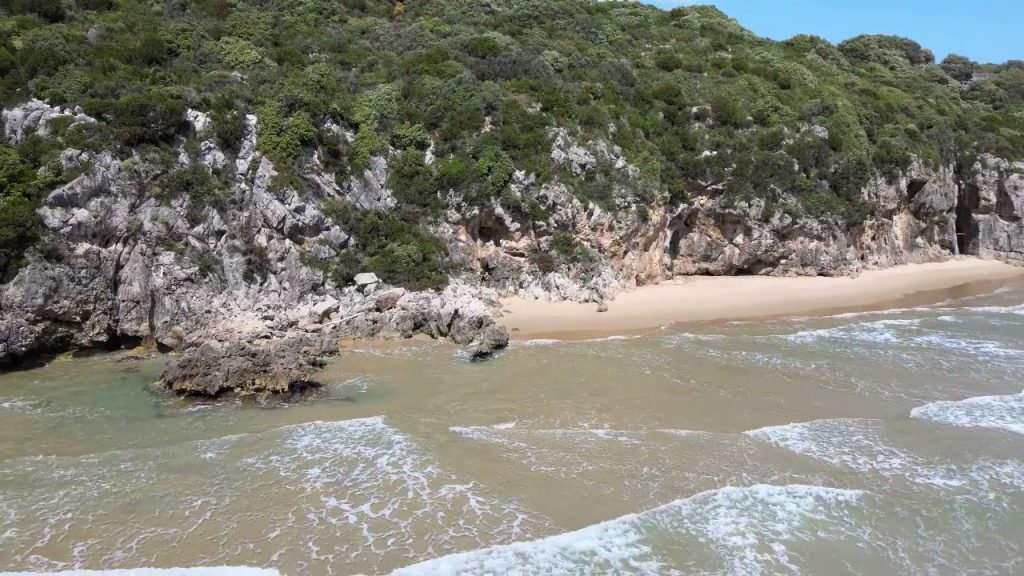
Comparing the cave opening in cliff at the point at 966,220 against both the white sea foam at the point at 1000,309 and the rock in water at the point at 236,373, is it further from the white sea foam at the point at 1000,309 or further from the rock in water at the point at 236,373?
the rock in water at the point at 236,373

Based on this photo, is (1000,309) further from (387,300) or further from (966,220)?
(387,300)

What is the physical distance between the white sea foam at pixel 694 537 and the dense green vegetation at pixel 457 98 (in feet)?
41.1

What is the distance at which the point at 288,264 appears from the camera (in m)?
18.5

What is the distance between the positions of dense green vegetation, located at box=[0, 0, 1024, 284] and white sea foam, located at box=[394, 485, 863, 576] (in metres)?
12.5

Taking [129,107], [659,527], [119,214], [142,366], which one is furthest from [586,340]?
[129,107]

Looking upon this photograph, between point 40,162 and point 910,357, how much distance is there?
2384cm

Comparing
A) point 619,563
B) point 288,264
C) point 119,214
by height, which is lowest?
point 619,563

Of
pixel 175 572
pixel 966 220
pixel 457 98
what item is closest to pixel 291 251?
pixel 457 98

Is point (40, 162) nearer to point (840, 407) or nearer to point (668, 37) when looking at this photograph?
point (840, 407)

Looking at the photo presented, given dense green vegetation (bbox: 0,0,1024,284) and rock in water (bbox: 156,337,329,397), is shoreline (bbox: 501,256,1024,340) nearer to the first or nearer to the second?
dense green vegetation (bbox: 0,0,1024,284)

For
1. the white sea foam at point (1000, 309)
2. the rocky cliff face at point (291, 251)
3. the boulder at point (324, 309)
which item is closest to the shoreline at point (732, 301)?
the rocky cliff face at point (291, 251)

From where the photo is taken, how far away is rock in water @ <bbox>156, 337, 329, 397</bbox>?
499 inches

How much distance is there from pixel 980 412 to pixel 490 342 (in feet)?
34.5

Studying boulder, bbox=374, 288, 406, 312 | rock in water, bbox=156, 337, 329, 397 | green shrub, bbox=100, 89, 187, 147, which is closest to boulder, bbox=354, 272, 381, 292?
boulder, bbox=374, 288, 406, 312
